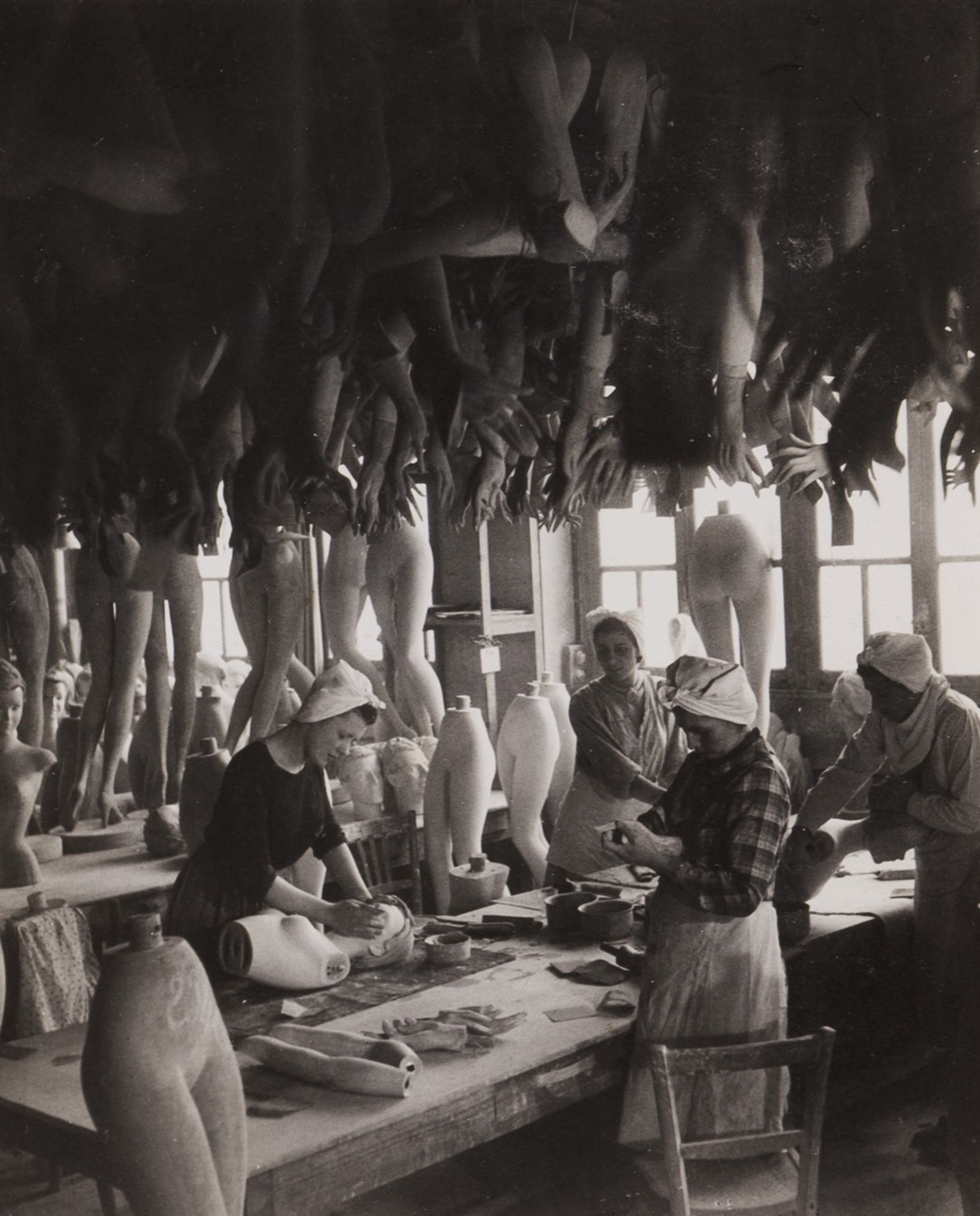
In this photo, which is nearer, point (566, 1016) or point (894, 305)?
point (894, 305)

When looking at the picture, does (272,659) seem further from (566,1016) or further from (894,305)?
(894,305)

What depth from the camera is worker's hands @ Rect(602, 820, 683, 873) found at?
123 inches

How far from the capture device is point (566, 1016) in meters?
3.12

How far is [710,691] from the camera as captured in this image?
3.12 meters

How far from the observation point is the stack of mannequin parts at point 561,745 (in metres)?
5.73

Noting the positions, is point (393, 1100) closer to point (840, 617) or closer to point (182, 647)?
point (182, 647)

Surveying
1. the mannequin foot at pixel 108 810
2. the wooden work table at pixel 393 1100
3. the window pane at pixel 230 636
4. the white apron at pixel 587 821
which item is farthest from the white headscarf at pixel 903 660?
the window pane at pixel 230 636

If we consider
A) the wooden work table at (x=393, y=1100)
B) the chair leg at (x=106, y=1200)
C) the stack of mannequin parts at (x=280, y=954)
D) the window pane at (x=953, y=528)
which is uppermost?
the window pane at (x=953, y=528)

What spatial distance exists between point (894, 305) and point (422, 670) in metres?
3.37

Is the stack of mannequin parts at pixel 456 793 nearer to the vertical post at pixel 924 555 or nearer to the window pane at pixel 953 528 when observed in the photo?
the vertical post at pixel 924 555

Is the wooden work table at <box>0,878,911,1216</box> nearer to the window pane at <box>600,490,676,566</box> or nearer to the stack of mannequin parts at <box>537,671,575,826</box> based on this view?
the stack of mannequin parts at <box>537,671,575,826</box>

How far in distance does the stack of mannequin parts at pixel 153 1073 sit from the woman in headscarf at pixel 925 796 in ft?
8.06

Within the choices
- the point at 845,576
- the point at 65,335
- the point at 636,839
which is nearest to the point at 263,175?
the point at 65,335

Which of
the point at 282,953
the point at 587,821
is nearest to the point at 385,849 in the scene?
the point at 587,821
